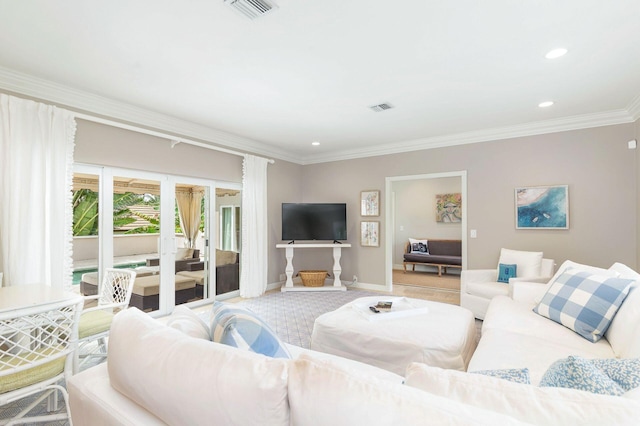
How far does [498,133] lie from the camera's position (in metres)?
4.53

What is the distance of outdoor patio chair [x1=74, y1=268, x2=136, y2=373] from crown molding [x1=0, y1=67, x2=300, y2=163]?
1826mm

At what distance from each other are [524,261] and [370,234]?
242 cm

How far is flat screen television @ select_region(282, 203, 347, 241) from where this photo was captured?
18.7 ft

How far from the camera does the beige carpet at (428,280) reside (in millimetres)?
5992

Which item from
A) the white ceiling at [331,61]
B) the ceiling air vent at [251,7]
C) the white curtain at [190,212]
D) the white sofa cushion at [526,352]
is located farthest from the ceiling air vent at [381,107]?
the white curtain at [190,212]

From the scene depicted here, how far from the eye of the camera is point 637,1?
192 cm

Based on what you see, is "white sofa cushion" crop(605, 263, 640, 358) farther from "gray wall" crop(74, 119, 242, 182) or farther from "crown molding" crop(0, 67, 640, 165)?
"gray wall" crop(74, 119, 242, 182)

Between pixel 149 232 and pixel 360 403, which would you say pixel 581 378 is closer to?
pixel 360 403

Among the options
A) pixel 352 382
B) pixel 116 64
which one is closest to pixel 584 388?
pixel 352 382

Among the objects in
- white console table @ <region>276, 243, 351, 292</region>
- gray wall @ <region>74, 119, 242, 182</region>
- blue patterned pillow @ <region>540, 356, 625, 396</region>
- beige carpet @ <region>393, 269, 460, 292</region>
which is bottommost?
beige carpet @ <region>393, 269, 460, 292</region>

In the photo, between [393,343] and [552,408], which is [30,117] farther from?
[552,408]

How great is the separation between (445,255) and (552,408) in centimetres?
704

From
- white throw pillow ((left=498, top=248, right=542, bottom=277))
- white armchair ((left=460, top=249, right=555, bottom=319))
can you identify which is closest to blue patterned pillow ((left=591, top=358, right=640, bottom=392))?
white armchair ((left=460, top=249, right=555, bottom=319))

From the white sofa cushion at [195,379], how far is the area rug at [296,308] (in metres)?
2.19
